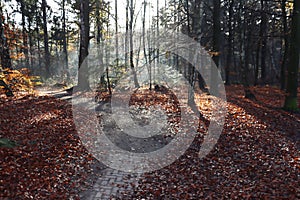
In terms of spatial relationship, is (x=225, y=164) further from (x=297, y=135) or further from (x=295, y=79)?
(x=295, y=79)

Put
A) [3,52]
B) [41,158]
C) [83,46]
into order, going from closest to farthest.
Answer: [41,158]
[3,52]
[83,46]

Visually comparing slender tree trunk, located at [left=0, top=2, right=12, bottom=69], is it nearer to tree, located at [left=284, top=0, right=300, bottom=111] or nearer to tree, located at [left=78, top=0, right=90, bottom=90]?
tree, located at [left=78, top=0, right=90, bottom=90]

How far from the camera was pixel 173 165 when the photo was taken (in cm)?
736

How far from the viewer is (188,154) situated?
8.02 m

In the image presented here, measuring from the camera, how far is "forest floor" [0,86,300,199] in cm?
568

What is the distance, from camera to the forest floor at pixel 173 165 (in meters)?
5.68

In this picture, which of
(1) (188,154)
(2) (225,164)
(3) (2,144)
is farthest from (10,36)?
(2) (225,164)

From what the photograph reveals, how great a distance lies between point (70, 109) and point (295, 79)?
10472 mm

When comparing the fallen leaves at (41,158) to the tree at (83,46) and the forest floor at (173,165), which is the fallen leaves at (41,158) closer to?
the forest floor at (173,165)

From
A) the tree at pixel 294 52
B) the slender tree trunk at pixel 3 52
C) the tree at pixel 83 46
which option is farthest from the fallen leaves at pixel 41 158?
the tree at pixel 294 52

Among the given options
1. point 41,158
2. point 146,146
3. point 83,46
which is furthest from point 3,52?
point 146,146

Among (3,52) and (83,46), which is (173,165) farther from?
(83,46)

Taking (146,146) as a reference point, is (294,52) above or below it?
above

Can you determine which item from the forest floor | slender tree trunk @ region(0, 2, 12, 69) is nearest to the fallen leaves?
the forest floor
